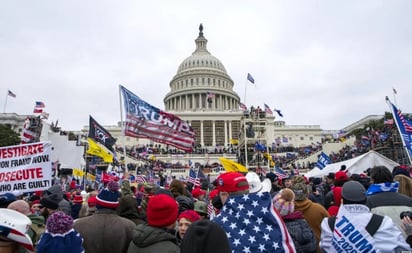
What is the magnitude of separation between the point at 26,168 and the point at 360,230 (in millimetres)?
6486

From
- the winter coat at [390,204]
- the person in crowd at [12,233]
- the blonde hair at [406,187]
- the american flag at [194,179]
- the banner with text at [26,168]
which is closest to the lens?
the person in crowd at [12,233]

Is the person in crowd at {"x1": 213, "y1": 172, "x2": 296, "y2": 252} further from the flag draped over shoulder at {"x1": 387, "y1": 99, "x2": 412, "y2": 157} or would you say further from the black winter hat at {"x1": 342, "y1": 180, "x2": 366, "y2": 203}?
the flag draped over shoulder at {"x1": 387, "y1": 99, "x2": 412, "y2": 157}

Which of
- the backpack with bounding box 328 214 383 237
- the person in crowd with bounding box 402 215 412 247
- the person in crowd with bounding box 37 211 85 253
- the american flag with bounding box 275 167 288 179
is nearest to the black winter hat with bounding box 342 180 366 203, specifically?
the backpack with bounding box 328 214 383 237

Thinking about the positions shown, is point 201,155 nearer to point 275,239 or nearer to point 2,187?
point 2,187

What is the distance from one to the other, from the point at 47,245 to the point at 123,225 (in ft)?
3.93

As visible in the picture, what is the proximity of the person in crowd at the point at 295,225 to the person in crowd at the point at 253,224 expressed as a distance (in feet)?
1.51

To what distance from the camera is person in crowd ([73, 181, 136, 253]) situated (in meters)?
3.63

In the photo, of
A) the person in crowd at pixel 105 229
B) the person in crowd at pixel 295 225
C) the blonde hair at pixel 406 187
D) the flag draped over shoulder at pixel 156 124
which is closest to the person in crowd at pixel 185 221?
the person in crowd at pixel 105 229

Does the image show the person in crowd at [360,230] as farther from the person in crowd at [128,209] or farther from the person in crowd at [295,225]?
the person in crowd at [128,209]

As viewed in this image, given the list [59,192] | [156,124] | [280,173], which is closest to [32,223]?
[59,192]

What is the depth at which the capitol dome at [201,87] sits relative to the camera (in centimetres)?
9538

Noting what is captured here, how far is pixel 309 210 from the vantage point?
14.5ft

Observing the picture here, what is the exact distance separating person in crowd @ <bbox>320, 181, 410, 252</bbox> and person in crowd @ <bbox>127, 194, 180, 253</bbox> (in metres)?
1.59

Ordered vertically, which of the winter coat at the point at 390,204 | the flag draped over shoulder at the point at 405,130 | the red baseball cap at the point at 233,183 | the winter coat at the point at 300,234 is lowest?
the winter coat at the point at 300,234
